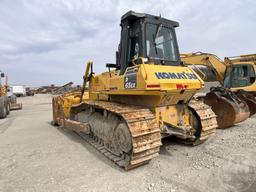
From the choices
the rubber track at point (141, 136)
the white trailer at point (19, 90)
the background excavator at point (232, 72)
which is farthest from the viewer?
the white trailer at point (19, 90)

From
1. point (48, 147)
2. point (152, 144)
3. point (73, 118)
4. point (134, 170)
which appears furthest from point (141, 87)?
point (73, 118)

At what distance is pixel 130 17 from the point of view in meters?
4.83

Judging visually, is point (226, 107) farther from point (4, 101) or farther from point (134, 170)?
point (4, 101)

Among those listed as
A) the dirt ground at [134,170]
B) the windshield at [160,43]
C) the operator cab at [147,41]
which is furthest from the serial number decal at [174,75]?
the dirt ground at [134,170]

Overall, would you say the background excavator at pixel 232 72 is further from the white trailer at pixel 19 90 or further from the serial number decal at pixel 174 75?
the white trailer at pixel 19 90

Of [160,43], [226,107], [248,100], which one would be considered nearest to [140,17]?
[160,43]

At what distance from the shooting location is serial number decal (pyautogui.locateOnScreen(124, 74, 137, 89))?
435cm

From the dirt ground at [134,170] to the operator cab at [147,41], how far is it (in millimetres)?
2006

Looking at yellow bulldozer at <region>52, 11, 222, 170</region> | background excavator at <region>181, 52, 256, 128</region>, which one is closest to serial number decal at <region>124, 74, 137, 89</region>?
yellow bulldozer at <region>52, 11, 222, 170</region>

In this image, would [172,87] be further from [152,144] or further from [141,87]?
[152,144]

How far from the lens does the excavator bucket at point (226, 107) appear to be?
284 inches

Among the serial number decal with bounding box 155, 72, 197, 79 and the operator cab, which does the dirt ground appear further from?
the operator cab

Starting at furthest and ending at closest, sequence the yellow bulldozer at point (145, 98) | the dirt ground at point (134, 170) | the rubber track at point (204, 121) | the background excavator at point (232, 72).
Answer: the background excavator at point (232, 72), the rubber track at point (204, 121), the yellow bulldozer at point (145, 98), the dirt ground at point (134, 170)

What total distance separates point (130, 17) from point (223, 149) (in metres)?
3.56
